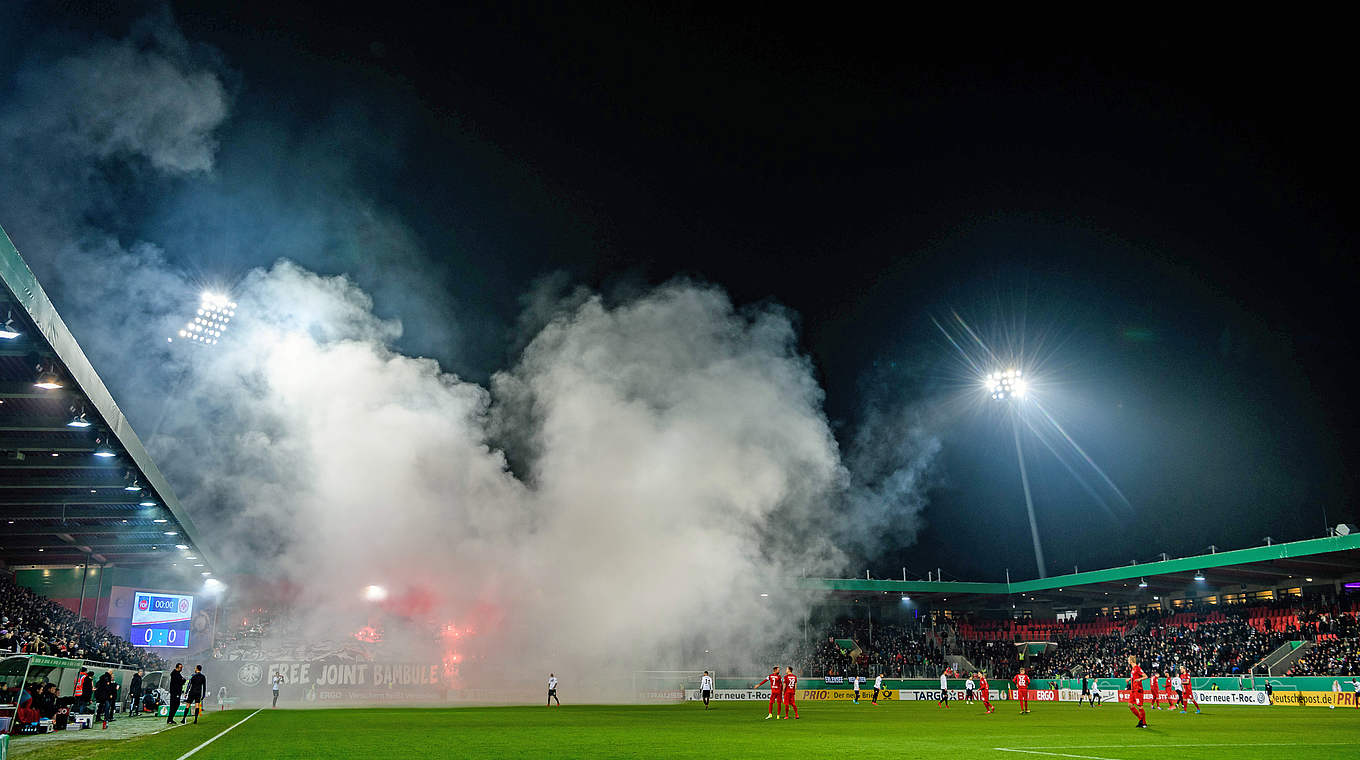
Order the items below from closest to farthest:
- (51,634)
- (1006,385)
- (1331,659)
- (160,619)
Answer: (51,634)
(1331,659)
(160,619)
(1006,385)

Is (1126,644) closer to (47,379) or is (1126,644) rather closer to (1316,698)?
(1316,698)

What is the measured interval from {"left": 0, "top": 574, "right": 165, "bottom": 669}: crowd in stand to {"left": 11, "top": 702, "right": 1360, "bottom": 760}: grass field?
8.86 metres

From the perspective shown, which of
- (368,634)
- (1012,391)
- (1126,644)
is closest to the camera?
(368,634)

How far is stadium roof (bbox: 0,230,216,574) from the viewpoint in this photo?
56.2 feet

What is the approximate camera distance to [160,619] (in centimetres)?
4606

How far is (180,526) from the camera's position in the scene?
3631cm

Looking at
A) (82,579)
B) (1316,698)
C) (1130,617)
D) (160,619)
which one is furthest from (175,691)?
Result: (1130,617)

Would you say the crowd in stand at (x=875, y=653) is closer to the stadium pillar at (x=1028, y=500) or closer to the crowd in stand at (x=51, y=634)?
the stadium pillar at (x=1028, y=500)

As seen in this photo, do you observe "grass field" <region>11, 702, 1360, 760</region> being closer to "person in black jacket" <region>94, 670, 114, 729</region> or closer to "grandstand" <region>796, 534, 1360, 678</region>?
"person in black jacket" <region>94, 670, 114, 729</region>

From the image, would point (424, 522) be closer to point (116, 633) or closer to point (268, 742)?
point (116, 633)

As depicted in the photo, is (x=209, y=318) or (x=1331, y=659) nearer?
(x=209, y=318)

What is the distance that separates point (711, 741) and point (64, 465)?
929 inches

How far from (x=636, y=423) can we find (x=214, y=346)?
60.3 ft

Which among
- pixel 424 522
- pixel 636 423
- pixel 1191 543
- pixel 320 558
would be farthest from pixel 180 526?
pixel 1191 543
